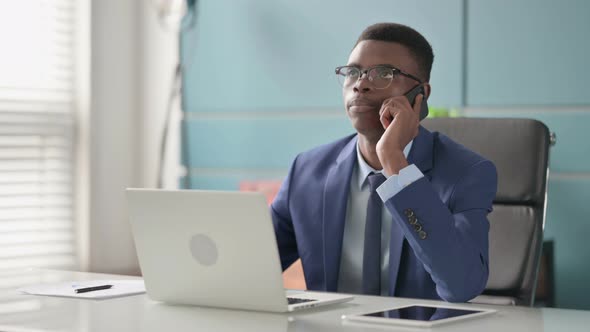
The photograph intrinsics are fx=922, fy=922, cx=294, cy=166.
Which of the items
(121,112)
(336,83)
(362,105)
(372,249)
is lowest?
(372,249)

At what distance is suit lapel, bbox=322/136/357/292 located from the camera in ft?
7.03

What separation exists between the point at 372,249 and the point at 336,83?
2135 mm

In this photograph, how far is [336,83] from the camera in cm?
414

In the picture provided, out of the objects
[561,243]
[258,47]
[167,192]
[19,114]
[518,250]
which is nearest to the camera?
[167,192]

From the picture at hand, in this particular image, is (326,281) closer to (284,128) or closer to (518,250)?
(518,250)

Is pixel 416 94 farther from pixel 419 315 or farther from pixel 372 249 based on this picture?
→ pixel 419 315

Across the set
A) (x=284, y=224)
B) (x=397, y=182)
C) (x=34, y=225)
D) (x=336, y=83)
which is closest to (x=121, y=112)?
(x=34, y=225)

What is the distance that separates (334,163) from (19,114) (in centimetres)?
224

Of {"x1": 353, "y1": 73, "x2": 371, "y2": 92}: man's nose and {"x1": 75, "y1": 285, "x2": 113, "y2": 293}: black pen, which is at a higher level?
{"x1": 353, "y1": 73, "x2": 371, "y2": 92}: man's nose

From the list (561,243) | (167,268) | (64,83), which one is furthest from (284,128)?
(167,268)

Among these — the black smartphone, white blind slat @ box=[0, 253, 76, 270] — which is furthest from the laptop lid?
white blind slat @ box=[0, 253, 76, 270]

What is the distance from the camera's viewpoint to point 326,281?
2.15m

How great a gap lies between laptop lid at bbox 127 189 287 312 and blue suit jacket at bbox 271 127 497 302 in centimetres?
35

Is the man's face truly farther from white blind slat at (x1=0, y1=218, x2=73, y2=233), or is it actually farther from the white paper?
white blind slat at (x1=0, y1=218, x2=73, y2=233)
